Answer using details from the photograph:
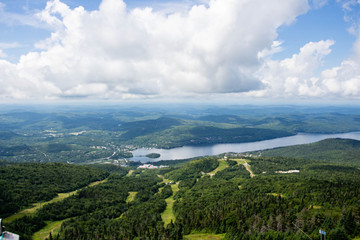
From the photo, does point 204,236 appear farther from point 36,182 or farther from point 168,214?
point 36,182

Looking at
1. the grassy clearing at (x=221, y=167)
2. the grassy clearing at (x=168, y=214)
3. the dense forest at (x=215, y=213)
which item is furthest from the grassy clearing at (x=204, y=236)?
the grassy clearing at (x=221, y=167)

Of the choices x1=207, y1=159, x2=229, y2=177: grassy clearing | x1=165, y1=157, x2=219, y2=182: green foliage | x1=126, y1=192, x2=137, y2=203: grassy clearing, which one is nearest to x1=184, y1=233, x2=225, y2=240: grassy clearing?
x1=126, y1=192, x2=137, y2=203: grassy clearing

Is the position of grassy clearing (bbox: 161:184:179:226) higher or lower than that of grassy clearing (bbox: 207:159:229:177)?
higher

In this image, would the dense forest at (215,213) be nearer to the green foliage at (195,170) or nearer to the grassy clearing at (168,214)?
the grassy clearing at (168,214)

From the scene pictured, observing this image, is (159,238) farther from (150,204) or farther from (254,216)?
(150,204)

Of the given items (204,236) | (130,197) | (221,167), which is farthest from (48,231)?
(221,167)

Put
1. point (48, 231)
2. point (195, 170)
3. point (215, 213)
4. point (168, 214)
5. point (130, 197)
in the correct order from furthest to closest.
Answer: point (195, 170)
point (130, 197)
point (168, 214)
point (48, 231)
point (215, 213)

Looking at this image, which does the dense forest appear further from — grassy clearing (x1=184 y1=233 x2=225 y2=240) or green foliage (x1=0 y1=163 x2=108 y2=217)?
green foliage (x1=0 y1=163 x2=108 y2=217)

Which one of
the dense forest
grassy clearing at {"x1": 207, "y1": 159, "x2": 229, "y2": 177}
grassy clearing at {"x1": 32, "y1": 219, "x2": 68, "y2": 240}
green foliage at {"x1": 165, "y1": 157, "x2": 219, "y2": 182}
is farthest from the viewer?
grassy clearing at {"x1": 207, "y1": 159, "x2": 229, "y2": 177}

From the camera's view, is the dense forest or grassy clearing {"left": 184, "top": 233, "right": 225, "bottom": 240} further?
grassy clearing {"left": 184, "top": 233, "right": 225, "bottom": 240}

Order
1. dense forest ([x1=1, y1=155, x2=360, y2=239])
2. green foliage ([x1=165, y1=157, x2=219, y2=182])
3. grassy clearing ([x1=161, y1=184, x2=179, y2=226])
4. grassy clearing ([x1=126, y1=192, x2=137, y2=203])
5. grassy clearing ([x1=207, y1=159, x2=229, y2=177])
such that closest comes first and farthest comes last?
dense forest ([x1=1, y1=155, x2=360, y2=239]) → grassy clearing ([x1=161, y1=184, x2=179, y2=226]) → grassy clearing ([x1=126, y1=192, x2=137, y2=203]) → green foliage ([x1=165, y1=157, x2=219, y2=182]) → grassy clearing ([x1=207, y1=159, x2=229, y2=177])

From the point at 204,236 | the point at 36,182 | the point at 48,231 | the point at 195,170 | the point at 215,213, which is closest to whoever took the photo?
the point at 204,236
